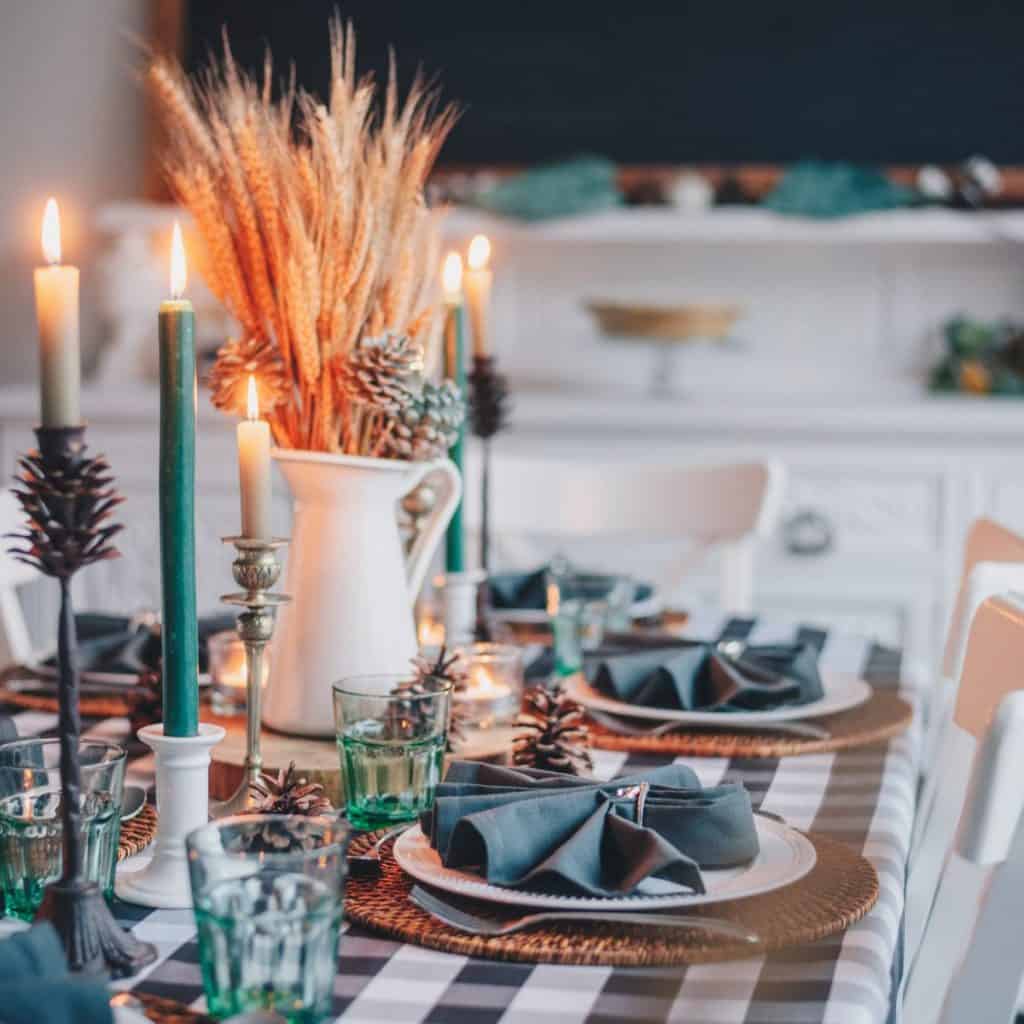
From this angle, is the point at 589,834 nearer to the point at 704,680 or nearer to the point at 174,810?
the point at 174,810

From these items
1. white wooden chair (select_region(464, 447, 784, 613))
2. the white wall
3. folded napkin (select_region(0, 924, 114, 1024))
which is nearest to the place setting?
folded napkin (select_region(0, 924, 114, 1024))

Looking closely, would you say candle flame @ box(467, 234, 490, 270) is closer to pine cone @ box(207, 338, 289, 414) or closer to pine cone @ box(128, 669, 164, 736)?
pine cone @ box(207, 338, 289, 414)

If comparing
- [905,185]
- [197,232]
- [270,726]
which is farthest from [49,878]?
[905,185]

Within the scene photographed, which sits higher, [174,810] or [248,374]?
[248,374]

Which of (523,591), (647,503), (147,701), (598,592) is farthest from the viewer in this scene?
(647,503)

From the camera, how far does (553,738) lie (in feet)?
3.69

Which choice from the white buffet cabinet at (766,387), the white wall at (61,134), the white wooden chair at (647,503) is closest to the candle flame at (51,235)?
the white wooden chair at (647,503)

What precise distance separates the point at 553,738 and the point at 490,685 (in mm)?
154

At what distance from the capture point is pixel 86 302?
356 cm

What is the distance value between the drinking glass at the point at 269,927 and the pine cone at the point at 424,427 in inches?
18.1

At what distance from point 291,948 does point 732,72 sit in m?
2.89

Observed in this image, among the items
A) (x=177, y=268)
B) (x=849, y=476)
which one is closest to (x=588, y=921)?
(x=177, y=268)

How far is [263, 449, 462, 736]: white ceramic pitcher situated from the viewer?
116 cm

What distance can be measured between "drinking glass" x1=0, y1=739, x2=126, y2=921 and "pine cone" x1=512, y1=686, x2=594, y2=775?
314 millimetres
